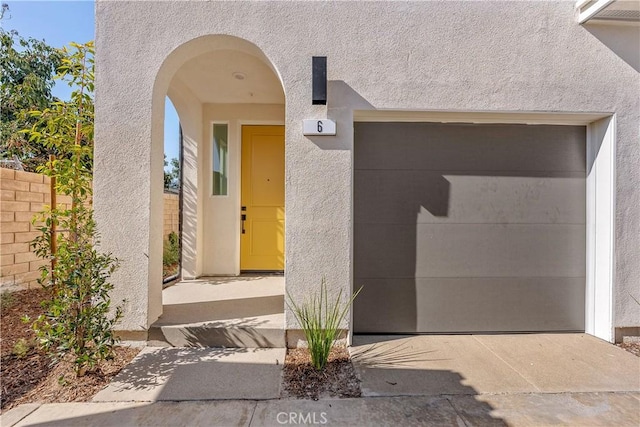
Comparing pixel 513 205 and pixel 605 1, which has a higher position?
Answer: pixel 605 1

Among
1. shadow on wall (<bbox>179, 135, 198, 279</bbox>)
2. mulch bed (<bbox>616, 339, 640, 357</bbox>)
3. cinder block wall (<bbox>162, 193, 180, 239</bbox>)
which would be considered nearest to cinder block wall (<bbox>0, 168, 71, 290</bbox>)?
shadow on wall (<bbox>179, 135, 198, 279</bbox>)

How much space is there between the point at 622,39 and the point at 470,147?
6.62 ft

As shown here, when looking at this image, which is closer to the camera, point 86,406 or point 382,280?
point 86,406

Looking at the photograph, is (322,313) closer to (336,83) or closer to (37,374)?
(336,83)

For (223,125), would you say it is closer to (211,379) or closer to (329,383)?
(211,379)

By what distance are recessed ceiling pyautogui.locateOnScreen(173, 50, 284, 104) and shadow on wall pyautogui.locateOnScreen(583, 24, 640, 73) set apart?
12.7 ft

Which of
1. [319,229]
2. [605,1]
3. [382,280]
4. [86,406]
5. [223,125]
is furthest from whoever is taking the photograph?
[223,125]

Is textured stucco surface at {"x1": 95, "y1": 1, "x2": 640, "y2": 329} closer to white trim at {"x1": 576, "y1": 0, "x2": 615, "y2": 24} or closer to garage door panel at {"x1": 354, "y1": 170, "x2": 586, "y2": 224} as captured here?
white trim at {"x1": 576, "y1": 0, "x2": 615, "y2": 24}

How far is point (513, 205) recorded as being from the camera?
140 inches

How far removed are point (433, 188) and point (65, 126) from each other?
13.9 feet

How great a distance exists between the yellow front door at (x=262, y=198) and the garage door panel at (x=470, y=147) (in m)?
2.35

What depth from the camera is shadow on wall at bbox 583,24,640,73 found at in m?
3.31

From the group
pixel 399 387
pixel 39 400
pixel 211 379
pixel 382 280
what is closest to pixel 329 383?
pixel 399 387

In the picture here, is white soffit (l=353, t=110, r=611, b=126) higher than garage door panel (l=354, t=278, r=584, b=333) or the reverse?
higher
